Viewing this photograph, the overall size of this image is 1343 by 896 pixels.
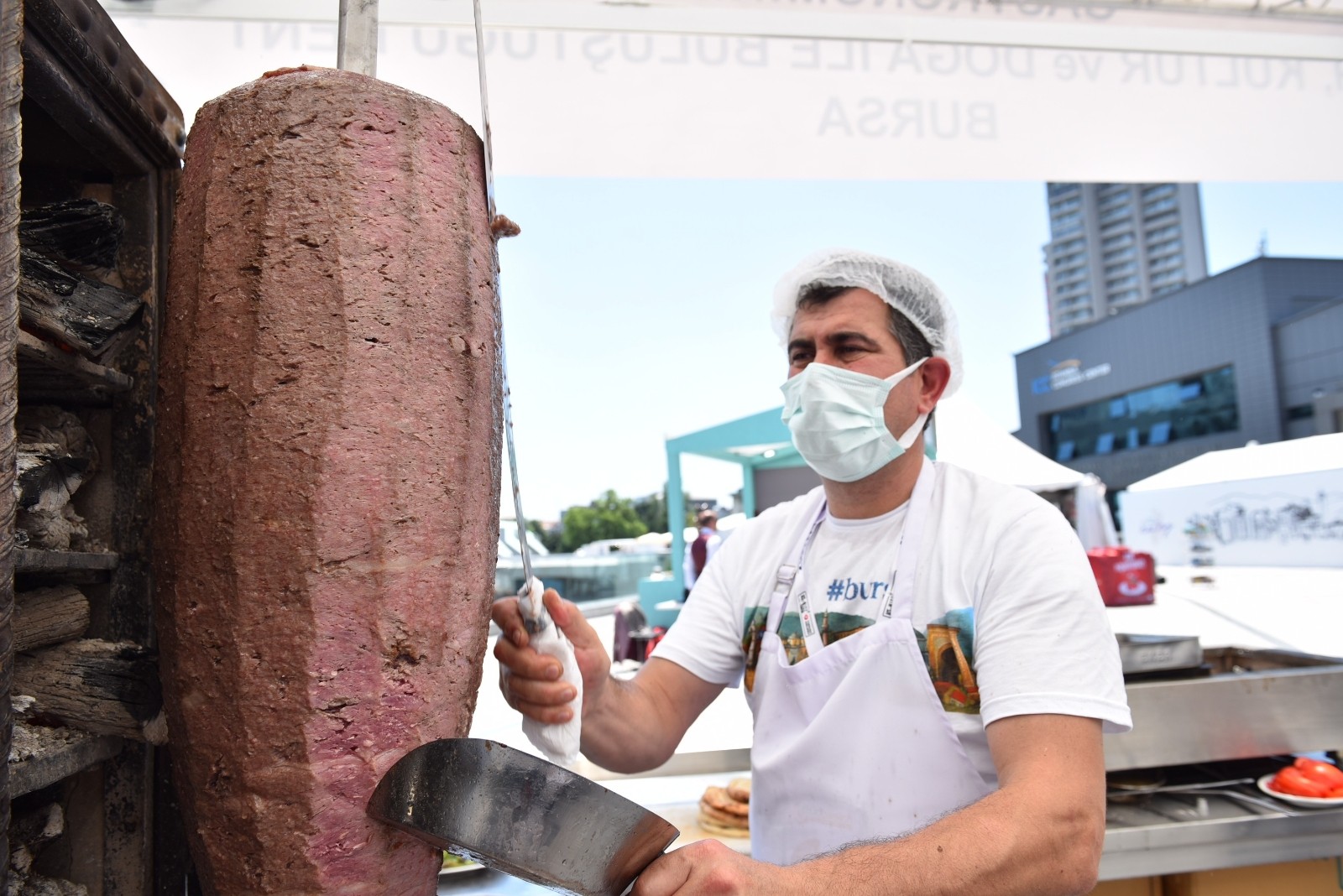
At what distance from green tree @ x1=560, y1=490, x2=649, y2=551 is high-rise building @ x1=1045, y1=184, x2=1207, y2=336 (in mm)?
42334

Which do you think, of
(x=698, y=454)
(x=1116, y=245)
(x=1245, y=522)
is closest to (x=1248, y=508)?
(x=1245, y=522)

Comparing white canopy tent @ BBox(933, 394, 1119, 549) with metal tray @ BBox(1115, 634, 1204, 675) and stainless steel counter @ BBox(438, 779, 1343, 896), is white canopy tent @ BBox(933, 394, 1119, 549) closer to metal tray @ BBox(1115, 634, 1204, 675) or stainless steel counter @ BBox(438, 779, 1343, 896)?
metal tray @ BBox(1115, 634, 1204, 675)

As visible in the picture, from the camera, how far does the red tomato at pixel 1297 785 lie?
280cm

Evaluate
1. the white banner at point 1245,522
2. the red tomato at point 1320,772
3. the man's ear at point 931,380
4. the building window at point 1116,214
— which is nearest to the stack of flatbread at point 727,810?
the man's ear at point 931,380

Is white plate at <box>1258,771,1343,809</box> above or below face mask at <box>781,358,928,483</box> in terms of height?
below

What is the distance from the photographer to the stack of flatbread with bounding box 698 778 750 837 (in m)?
2.88

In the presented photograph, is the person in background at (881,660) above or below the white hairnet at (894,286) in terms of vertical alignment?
below

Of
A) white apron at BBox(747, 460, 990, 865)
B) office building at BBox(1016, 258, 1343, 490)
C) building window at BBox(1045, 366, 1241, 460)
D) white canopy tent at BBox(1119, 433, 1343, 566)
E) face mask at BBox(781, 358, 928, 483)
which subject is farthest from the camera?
building window at BBox(1045, 366, 1241, 460)

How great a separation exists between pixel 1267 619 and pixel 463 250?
19.8 ft

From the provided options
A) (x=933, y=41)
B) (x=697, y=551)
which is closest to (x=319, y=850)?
(x=933, y=41)

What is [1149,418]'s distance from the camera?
29.6 m

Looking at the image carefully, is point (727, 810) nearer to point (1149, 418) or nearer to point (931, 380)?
point (931, 380)

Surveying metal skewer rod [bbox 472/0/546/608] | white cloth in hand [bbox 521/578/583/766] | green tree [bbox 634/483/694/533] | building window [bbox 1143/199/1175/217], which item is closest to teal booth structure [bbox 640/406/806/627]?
white cloth in hand [bbox 521/578/583/766]

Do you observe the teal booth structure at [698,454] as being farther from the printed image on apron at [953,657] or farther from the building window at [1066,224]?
the building window at [1066,224]
